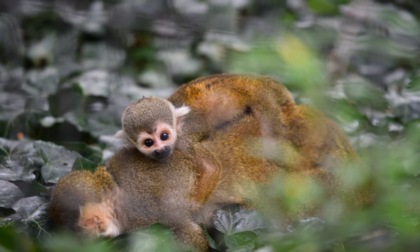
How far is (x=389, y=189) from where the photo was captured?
1.92 metres

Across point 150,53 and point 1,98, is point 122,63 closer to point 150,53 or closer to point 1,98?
point 150,53

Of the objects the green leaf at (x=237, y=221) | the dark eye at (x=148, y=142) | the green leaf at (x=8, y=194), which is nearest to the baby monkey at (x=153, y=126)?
the dark eye at (x=148, y=142)

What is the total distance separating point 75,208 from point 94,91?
6.91ft

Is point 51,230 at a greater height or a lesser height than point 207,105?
lesser

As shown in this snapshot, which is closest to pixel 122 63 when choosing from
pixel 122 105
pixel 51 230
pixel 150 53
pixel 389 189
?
pixel 150 53

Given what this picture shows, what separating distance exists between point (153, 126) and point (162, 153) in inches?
5.8

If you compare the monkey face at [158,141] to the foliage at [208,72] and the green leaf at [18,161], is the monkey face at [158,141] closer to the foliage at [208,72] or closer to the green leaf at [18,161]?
the foliage at [208,72]

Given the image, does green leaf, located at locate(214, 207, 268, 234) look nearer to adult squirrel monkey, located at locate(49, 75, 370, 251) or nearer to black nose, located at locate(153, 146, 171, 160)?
adult squirrel monkey, located at locate(49, 75, 370, 251)

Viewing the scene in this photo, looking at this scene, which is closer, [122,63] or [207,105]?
[207,105]

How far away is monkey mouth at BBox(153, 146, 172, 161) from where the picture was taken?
3.49 m

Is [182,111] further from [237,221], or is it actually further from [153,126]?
[237,221]

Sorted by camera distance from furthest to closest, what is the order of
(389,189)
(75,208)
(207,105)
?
(207,105), (75,208), (389,189)

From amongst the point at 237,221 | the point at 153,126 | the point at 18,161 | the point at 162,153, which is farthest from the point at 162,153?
the point at 18,161

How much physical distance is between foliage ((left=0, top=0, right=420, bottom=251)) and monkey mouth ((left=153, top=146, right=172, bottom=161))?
1.14 ft
